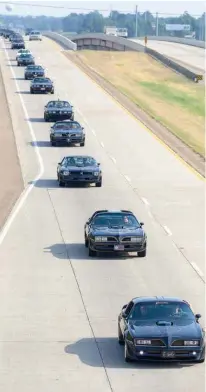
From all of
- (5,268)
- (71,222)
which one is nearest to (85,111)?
(71,222)

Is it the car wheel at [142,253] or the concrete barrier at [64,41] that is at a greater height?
the car wheel at [142,253]

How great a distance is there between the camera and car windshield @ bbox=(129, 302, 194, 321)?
21.4m

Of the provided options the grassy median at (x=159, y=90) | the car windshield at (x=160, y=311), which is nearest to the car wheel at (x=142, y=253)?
the car windshield at (x=160, y=311)

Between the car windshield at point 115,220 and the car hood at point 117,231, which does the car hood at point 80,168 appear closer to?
the car windshield at point 115,220

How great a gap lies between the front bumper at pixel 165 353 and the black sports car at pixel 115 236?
36.2 feet

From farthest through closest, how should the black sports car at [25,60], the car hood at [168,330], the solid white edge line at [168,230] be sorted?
the black sports car at [25,60], the solid white edge line at [168,230], the car hood at [168,330]

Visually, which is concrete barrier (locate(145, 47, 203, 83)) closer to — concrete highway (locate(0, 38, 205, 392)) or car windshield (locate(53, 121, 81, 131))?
concrete highway (locate(0, 38, 205, 392))

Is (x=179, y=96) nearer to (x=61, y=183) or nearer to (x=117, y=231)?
(x=61, y=183)

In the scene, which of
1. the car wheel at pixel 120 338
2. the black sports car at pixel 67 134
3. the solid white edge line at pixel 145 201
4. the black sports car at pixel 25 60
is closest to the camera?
the car wheel at pixel 120 338

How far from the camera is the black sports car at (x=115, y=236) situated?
1243 inches

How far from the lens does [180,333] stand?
20625 mm

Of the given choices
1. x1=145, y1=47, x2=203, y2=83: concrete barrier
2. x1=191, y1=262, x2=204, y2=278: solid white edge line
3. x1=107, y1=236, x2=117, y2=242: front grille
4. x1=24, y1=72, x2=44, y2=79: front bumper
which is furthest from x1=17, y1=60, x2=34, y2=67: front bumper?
x1=191, y1=262, x2=204, y2=278: solid white edge line

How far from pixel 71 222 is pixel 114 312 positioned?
43.5 feet

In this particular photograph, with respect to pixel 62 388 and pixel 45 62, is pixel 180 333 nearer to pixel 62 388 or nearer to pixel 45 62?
pixel 62 388
